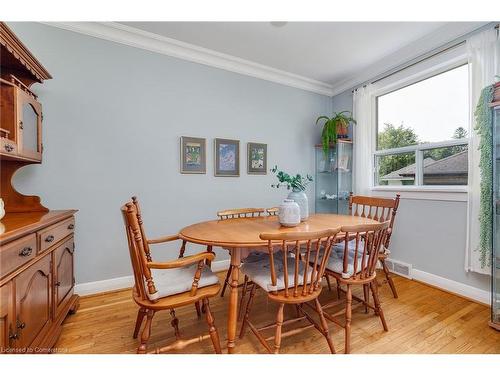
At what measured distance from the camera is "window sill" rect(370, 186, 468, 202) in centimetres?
225

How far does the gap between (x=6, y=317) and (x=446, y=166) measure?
3.48 metres

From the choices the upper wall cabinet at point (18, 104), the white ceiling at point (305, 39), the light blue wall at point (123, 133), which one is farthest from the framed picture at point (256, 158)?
the upper wall cabinet at point (18, 104)

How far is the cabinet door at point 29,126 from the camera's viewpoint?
1.60 metres

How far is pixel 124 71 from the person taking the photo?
2391 mm

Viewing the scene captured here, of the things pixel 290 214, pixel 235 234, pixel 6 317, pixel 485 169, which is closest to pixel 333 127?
pixel 485 169

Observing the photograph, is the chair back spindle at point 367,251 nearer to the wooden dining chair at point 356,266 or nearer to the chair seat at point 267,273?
the wooden dining chair at point 356,266

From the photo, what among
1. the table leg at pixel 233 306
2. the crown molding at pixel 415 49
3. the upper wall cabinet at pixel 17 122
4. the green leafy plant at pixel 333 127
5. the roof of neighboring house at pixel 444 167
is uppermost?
the crown molding at pixel 415 49

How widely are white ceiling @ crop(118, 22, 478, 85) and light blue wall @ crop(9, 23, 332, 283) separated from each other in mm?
311

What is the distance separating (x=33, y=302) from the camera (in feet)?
4.17

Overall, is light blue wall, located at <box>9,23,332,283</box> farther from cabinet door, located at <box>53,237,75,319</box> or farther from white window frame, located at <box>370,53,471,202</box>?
white window frame, located at <box>370,53,471,202</box>

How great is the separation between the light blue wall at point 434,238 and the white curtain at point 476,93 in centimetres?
11

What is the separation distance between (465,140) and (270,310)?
243 centimetres

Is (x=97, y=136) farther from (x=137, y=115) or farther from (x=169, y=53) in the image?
(x=169, y=53)

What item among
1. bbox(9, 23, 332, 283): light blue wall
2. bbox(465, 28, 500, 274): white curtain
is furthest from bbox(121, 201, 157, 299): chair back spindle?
bbox(465, 28, 500, 274): white curtain
